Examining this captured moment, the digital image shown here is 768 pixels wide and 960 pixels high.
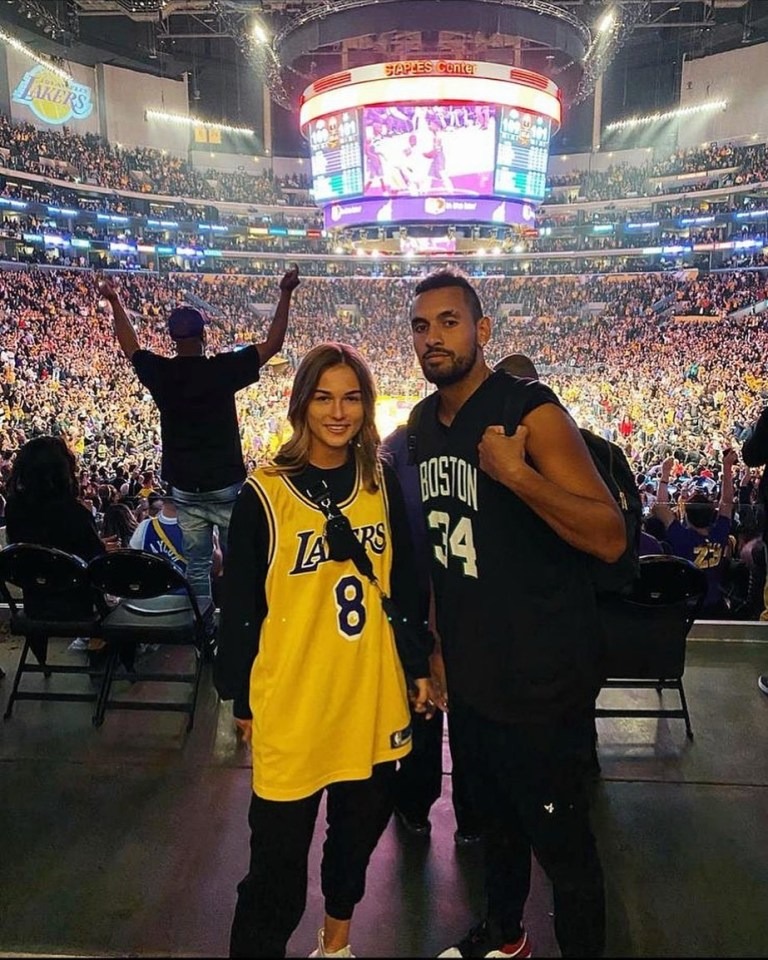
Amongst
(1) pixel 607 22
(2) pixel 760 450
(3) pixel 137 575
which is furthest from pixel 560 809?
(1) pixel 607 22

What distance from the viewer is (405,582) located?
1.69m

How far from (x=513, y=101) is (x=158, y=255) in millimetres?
13847

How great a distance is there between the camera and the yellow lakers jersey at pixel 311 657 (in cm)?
151

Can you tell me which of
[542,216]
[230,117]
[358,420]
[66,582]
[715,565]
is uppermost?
[230,117]

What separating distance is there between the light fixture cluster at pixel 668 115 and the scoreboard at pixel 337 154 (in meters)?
8.50

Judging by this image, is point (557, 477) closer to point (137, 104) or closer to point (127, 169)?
point (137, 104)

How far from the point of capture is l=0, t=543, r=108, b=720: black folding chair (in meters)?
2.97

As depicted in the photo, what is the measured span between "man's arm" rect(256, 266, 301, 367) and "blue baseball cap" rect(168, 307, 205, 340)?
265mm

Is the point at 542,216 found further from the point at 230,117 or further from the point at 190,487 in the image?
the point at 190,487

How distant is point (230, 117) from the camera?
19031 millimetres

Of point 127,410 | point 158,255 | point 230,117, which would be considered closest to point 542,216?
point 230,117

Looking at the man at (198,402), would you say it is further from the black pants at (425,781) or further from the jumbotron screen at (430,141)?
the jumbotron screen at (430,141)

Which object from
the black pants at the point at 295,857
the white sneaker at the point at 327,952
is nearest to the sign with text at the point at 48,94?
the black pants at the point at 295,857

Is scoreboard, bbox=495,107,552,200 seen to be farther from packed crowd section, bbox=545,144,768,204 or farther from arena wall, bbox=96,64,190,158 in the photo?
arena wall, bbox=96,64,190,158
